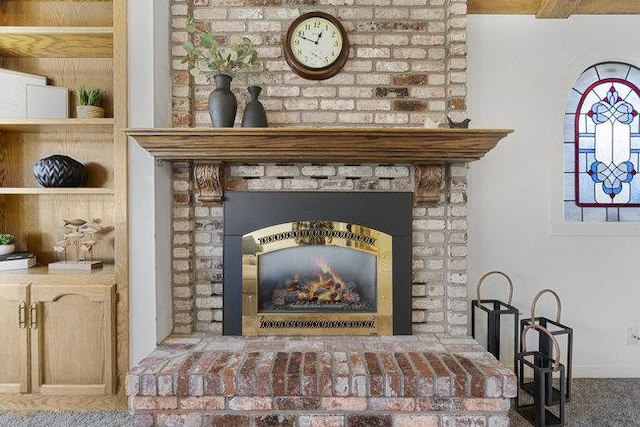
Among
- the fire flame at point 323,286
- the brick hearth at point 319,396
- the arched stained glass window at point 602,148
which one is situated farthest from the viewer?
the arched stained glass window at point 602,148

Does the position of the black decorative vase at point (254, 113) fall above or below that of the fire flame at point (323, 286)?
above

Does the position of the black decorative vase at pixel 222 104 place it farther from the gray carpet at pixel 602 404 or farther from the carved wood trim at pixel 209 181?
the gray carpet at pixel 602 404

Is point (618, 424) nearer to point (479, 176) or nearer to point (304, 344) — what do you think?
point (479, 176)

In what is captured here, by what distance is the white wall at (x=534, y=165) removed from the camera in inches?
94.1

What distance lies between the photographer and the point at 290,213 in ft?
7.08

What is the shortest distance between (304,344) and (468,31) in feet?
7.10

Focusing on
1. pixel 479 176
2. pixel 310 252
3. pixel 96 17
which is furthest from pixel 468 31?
pixel 96 17

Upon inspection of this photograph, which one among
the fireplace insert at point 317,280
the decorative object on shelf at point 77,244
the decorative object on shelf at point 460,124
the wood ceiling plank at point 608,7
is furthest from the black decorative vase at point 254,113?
the wood ceiling plank at point 608,7

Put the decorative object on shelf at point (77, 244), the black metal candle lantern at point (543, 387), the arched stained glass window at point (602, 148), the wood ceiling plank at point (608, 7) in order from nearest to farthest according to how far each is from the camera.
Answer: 1. the black metal candle lantern at point (543, 387)
2. the decorative object on shelf at point (77, 244)
3. the wood ceiling plank at point (608, 7)
4. the arched stained glass window at point (602, 148)

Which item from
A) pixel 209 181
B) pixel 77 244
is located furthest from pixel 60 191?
pixel 209 181

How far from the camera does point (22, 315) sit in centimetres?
194

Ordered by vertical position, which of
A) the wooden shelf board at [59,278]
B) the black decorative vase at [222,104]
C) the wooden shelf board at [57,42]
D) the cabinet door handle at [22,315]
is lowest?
the cabinet door handle at [22,315]

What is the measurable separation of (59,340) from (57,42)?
1.63 meters

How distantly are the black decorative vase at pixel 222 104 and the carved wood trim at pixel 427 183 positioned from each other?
1055 millimetres
